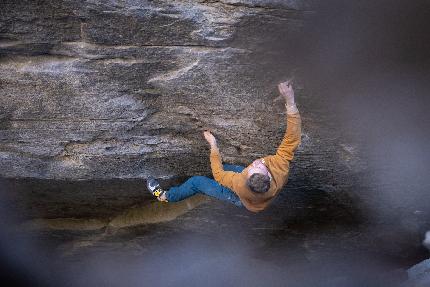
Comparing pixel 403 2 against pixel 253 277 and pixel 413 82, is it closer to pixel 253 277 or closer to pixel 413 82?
pixel 413 82

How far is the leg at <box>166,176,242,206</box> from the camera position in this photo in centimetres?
458

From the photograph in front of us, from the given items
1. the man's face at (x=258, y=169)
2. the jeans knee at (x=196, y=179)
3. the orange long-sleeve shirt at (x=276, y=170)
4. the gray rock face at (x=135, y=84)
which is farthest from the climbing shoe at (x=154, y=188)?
the man's face at (x=258, y=169)

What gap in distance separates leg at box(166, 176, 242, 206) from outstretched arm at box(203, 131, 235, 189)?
283mm

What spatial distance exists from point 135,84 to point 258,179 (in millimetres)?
1421

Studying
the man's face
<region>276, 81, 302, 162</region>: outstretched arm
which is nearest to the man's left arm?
the man's face

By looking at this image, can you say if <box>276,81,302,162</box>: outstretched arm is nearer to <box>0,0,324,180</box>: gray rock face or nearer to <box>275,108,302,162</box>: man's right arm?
<box>275,108,302,162</box>: man's right arm

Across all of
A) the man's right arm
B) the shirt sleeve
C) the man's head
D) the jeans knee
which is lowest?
the jeans knee

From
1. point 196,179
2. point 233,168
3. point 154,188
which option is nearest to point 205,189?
point 196,179

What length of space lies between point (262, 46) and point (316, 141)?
122 cm

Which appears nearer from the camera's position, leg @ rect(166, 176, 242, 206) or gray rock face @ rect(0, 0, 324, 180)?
gray rock face @ rect(0, 0, 324, 180)

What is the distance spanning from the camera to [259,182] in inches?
153

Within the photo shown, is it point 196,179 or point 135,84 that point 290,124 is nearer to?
point 196,179

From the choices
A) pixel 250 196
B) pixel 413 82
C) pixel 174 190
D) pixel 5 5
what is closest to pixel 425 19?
pixel 413 82

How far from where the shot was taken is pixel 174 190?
4.74 m
